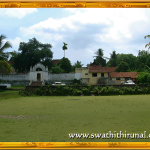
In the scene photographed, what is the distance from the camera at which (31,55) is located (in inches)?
874

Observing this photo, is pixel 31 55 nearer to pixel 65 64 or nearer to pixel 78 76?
pixel 65 64

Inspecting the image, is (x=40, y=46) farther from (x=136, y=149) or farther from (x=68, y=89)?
(x=136, y=149)

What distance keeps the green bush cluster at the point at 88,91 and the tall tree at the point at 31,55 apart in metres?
9.65

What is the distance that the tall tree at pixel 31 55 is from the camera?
2203 centimetres

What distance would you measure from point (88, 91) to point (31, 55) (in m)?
12.2

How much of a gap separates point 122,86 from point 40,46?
1415 cm

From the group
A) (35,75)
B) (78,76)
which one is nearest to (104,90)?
(78,76)

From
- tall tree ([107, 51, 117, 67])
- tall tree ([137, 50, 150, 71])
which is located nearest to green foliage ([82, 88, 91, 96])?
tall tree ([107, 51, 117, 67])

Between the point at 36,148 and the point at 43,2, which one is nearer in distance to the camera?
the point at 36,148

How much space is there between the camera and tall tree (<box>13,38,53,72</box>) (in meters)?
22.0

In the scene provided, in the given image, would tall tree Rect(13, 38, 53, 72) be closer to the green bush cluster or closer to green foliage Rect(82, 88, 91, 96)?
the green bush cluster

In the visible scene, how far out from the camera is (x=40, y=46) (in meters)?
23.3

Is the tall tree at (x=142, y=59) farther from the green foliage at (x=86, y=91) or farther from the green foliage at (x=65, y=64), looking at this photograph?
the green foliage at (x=86, y=91)

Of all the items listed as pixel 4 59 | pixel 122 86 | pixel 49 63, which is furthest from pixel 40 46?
pixel 122 86
